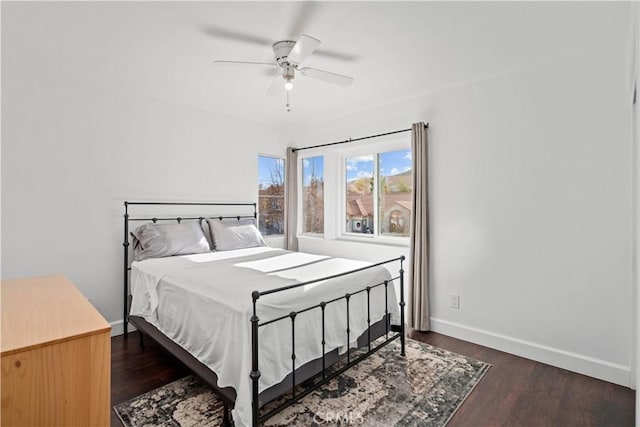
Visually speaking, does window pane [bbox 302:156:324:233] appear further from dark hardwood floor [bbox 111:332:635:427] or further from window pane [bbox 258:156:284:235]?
dark hardwood floor [bbox 111:332:635:427]

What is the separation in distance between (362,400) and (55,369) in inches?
70.3

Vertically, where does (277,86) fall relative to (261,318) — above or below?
above

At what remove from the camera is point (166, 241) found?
3.22m

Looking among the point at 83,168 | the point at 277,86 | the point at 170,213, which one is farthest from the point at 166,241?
the point at 277,86

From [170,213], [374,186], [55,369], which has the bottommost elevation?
[55,369]

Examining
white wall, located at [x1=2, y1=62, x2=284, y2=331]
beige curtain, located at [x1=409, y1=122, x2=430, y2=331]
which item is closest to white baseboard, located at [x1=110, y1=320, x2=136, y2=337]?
white wall, located at [x1=2, y1=62, x2=284, y2=331]

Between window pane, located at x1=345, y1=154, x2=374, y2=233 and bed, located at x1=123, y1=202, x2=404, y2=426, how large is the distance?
1345 millimetres

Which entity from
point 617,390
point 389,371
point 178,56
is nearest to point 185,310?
point 389,371

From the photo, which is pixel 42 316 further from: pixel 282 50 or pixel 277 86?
pixel 277 86

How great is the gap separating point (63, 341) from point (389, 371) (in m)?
2.20

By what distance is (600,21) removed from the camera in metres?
2.10

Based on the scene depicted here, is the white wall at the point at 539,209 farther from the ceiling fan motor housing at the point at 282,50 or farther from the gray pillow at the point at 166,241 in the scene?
the gray pillow at the point at 166,241

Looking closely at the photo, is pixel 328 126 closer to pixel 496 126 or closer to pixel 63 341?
pixel 496 126

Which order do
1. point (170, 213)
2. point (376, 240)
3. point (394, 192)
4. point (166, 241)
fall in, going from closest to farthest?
point (166, 241) → point (170, 213) → point (394, 192) → point (376, 240)
